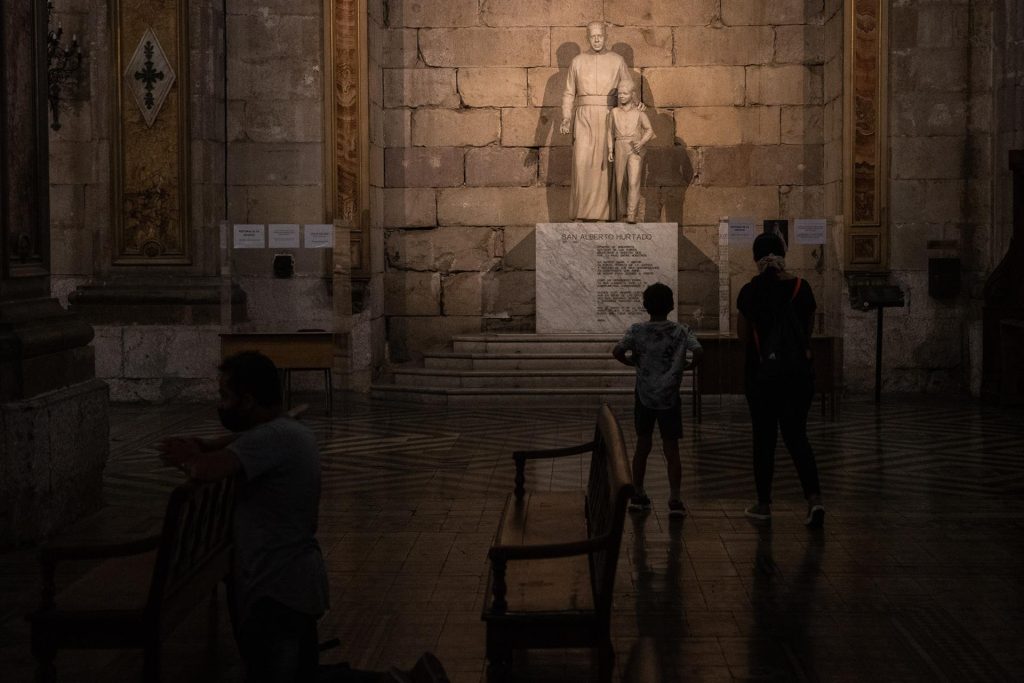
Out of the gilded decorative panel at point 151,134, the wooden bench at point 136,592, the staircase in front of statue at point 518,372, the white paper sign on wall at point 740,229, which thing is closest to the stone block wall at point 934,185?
the white paper sign on wall at point 740,229

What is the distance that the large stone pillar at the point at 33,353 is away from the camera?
7203mm

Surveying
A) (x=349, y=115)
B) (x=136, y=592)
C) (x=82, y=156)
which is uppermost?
(x=349, y=115)

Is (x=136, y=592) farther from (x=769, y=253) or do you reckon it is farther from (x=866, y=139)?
(x=866, y=139)

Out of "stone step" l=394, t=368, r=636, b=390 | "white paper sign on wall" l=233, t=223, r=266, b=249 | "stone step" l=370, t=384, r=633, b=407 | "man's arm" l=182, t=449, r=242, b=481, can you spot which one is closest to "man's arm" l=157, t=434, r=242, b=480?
"man's arm" l=182, t=449, r=242, b=481

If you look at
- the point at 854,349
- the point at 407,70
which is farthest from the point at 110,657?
the point at 407,70

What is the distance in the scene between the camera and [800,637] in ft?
18.3

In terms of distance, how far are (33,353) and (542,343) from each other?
315 inches

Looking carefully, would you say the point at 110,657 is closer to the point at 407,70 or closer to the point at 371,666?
the point at 371,666

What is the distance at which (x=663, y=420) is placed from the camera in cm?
797

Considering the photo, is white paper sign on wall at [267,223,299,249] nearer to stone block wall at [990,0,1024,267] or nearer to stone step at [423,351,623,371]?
stone step at [423,351,623,371]

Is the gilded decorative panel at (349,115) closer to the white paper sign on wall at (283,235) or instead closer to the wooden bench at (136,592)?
the white paper sign on wall at (283,235)

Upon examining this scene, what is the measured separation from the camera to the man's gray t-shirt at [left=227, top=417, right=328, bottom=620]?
4.05 m

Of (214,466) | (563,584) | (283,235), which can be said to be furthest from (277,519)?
(283,235)

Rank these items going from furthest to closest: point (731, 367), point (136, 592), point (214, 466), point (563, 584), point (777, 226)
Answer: point (777, 226), point (731, 367), point (563, 584), point (136, 592), point (214, 466)
